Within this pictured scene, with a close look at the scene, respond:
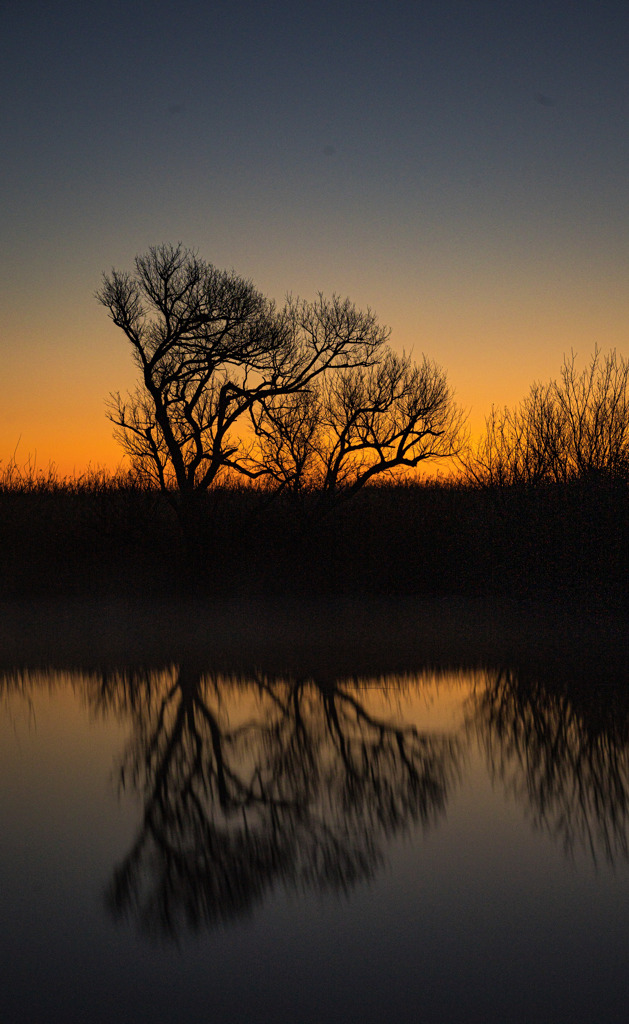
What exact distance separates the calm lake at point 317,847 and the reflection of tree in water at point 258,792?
1.1 inches

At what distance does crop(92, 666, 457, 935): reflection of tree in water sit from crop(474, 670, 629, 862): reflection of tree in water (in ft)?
2.25

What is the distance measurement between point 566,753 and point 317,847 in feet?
11.3

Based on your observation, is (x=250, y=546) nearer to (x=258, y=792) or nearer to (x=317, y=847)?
(x=258, y=792)

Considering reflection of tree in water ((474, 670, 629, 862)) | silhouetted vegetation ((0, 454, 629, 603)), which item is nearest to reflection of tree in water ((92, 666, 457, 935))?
reflection of tree in water ((474, 670, 629, 862))

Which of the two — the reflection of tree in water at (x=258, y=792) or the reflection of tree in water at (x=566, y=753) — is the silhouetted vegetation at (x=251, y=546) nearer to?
the reflection of tree in water at (x=566, y=753)

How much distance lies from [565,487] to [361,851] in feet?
59.6

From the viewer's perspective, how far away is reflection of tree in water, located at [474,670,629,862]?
6496 mm

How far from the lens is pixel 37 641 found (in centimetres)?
1950

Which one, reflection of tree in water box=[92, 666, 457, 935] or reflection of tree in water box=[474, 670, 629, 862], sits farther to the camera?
reflection of tree in water box=[474, 670, 629, 862]

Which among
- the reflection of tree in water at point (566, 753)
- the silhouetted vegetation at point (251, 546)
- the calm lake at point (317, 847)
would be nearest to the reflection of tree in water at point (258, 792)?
the calm lake at point (317, 847)

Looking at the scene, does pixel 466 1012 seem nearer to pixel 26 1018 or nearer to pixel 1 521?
pixel 26 1018

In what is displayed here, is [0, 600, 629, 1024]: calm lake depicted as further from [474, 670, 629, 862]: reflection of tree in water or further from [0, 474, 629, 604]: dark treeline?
[0, 474, 629, 604]: dark treeline

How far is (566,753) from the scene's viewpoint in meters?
8.60

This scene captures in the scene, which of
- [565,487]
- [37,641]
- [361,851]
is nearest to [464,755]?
[361,851]
